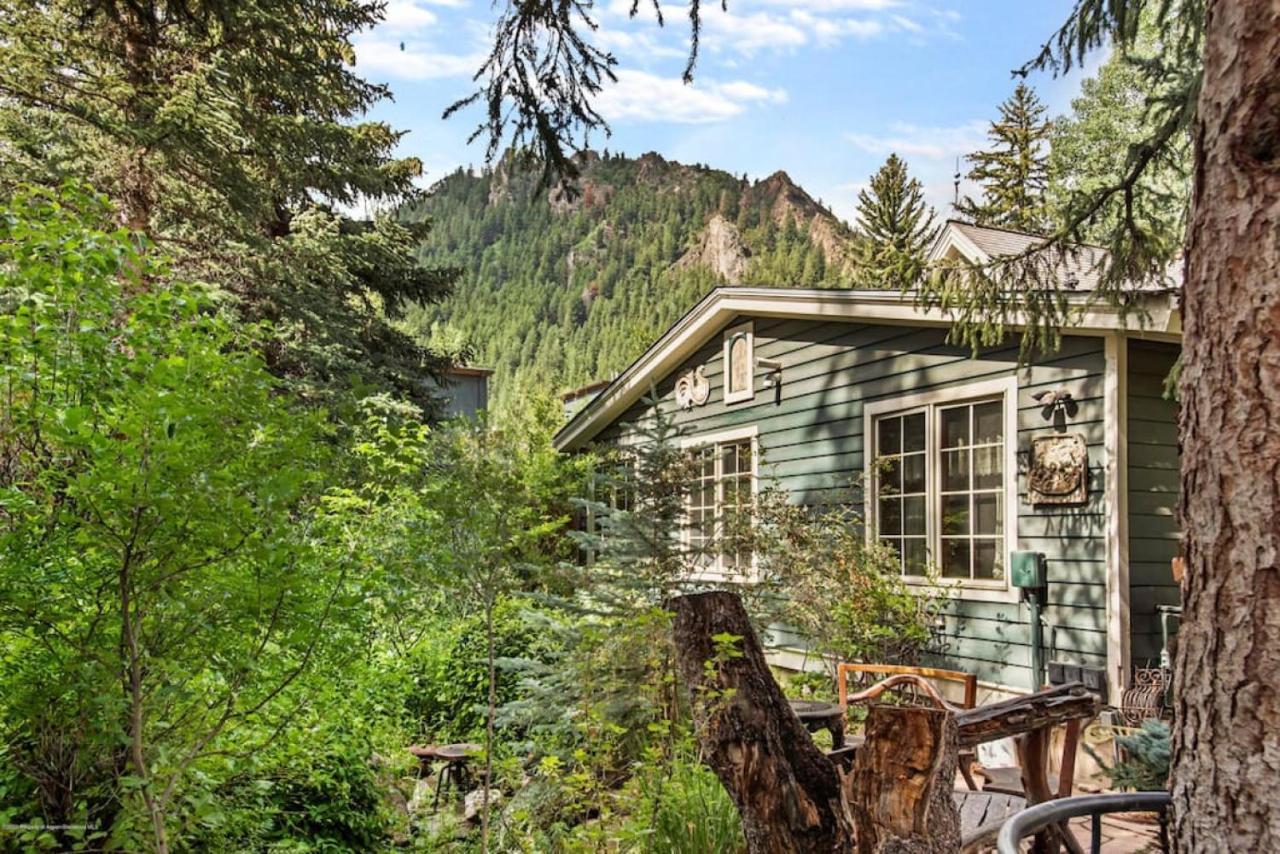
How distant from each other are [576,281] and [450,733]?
39595 millimetres

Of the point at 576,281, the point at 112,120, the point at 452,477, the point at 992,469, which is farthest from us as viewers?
the point at 576,281

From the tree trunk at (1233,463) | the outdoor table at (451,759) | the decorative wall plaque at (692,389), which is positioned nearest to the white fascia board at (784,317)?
the decorative wall plaque at (692,389)

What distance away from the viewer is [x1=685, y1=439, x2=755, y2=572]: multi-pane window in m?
6.63

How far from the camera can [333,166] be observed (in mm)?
11055

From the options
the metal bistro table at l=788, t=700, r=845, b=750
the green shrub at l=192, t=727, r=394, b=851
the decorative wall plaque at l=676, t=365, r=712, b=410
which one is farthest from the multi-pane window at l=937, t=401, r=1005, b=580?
the green shrub at l=192, t=727, r=394, b=851

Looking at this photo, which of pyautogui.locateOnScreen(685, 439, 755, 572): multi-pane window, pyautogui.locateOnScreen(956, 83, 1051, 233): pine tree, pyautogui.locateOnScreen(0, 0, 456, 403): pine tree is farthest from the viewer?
pyautogui.locateOnScreen(956, 83, 1051, 233): pine tree

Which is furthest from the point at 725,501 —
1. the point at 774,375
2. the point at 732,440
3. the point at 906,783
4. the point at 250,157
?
the point at 250,157

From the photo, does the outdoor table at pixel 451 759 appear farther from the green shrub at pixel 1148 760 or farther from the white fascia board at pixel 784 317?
the white fascia board at pixel 784 317

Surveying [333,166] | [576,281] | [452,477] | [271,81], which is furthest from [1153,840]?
[576,281]

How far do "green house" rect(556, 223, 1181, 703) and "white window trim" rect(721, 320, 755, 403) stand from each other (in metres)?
0.03

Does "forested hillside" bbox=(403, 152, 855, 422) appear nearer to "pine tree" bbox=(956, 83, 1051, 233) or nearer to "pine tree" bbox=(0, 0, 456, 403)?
"pine tree" bbox=(956, 83, 1051, 233)

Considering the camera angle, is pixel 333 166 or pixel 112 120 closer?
pixel 112 120

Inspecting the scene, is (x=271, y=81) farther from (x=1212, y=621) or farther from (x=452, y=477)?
(x=1212, y=621)

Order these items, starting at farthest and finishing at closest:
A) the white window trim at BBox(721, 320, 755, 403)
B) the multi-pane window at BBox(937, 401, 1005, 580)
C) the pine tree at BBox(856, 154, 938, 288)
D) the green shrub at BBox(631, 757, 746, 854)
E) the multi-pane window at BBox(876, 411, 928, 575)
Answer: the pine tree at BBox(856, 154, 938, 288), the white window trim at BBox(721, 320, 755, 403), the multi-pane window at BBox(876, 411, 928, 575), the multi-pane window at BBox(937, 401, 1005, 580), the green shrub at BBox(631, 757, 746, 854)
